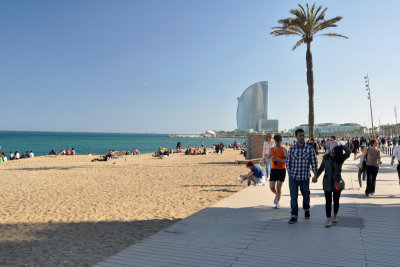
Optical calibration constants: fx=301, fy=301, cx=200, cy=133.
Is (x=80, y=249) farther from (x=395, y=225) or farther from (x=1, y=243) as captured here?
(x=395, y=225)

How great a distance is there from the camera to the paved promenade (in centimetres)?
355

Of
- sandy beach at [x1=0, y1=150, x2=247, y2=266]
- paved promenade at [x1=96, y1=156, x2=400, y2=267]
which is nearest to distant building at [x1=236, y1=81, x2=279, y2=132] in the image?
sandy beach at [x1=0, y1=150, x2=247, y2=266]

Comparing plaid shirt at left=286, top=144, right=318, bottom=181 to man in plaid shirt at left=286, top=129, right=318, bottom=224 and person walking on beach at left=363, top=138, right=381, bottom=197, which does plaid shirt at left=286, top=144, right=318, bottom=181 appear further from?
person walking on beach at left=363, top=138, right=381, bottom=197

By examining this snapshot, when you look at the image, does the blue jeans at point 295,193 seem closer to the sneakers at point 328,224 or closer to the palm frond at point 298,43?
the sneakers at point 328,224

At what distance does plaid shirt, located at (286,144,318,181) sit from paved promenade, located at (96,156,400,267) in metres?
0.81

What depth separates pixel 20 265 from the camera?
3904 mm

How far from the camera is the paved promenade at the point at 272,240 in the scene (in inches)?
140

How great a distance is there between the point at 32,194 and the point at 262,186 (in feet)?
23.6

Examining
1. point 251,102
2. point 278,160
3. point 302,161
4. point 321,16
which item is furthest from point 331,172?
point 251,102

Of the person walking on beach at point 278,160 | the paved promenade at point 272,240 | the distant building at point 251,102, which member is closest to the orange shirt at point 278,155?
the person walking on beach at point 278,160

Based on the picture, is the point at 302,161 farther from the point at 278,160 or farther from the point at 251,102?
the point at 251,102

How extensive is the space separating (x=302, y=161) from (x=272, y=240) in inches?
59.3

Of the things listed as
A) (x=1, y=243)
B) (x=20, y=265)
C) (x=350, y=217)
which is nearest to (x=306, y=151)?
(x=350, y=217)

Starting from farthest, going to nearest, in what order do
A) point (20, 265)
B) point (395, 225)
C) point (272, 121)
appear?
point (272, 121)
point (395, 225)
point (20, 265)
